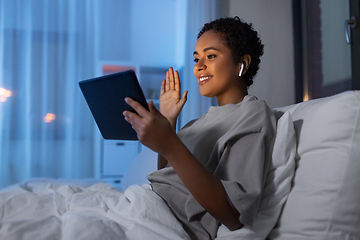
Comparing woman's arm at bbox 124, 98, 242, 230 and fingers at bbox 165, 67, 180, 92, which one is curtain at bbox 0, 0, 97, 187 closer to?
fingers at bbox 165, 67, 180, 92

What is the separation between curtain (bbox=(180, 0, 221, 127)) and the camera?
9.34 feet

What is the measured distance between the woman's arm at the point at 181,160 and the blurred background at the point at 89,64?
2.11m

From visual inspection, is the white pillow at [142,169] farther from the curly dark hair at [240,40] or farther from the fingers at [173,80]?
the curly dark hair at [240,40]

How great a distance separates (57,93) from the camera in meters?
2.74

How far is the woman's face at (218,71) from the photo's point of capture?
958 mm

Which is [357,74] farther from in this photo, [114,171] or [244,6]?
[114,171]

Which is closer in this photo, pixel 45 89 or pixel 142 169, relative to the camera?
pixel 142 169

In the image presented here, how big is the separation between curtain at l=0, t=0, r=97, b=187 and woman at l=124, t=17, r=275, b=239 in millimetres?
2002

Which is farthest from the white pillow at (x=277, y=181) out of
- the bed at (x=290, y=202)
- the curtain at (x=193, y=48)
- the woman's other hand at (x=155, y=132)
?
the curtain at (x=193, y=48)

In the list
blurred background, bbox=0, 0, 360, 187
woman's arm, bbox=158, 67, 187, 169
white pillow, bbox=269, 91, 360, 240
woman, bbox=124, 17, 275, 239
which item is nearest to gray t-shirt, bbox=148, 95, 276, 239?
woman, bbox=124, 17, 275, 239

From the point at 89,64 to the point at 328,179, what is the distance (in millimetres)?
2607

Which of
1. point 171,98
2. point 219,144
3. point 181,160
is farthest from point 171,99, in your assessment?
point 181,160

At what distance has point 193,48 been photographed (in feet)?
9.36

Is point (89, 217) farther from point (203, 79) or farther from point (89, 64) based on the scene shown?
point (89, 64)
